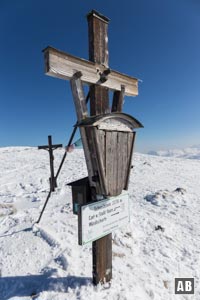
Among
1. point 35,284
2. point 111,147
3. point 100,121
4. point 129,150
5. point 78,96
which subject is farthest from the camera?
Answer: point 35,284

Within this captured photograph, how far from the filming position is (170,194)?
9555 millimetres

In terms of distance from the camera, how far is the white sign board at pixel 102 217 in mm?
2941

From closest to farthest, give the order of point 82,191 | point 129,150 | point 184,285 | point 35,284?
point 82,191, point 129,150, point 35,284, point 184,285

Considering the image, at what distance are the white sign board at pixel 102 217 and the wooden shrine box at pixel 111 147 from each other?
198 mm

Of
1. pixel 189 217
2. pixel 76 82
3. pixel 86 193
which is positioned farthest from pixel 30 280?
pixel 189 217

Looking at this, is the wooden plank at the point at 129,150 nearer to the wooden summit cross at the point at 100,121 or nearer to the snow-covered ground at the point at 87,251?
the wooden summit cross at the point at 100,121

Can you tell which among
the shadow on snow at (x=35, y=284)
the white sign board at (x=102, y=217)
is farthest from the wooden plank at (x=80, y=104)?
the shadow on snow at (x=35, y=284)

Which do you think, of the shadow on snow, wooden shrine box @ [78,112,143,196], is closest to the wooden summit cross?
wooden shrine box @ [78,112,143,196]

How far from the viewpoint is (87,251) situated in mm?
4602

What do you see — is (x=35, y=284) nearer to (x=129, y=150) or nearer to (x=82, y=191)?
(x=82, y=191)

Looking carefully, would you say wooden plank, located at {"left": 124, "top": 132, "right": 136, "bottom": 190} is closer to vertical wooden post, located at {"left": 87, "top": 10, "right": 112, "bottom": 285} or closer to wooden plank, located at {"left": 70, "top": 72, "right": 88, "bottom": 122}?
vertical wooden post, located at {"left": 87, "top": 10, "right": 112, "bottom": 285}

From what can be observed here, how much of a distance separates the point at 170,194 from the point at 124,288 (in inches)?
261

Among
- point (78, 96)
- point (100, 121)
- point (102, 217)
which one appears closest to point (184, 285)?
point (102, 217)

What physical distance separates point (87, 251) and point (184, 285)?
6.62ft
